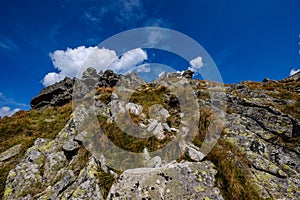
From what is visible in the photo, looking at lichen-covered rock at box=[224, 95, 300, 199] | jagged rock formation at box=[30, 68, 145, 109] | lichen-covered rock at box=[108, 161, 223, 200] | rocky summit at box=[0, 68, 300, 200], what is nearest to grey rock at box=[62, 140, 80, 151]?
rocky summit at box=[0, 68, 300, 200]

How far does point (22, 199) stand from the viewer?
5742 millimetres

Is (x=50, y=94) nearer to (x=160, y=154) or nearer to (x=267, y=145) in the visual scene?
(x=160, y=154)

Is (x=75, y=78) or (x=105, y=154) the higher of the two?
(x=75, y=78)

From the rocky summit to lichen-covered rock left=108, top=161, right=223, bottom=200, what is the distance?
0.03 metres

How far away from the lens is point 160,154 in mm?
6746

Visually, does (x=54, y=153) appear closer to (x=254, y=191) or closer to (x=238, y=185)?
(x=238, y=185)

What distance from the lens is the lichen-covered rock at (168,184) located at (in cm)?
474

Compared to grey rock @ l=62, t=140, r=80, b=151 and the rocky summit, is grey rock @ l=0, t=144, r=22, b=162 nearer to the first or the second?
the rocky summit

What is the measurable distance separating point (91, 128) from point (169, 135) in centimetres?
397

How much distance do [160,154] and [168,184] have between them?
1790 millimetres

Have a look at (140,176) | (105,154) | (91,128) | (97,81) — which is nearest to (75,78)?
(97,81)

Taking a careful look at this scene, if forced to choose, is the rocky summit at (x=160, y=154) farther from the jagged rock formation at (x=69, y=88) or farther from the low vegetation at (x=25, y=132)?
the jagged rock formation at (x=69, y=88)

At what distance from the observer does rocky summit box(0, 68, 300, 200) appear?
16.8 feet

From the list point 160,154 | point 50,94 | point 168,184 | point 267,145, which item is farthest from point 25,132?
point 50,94
